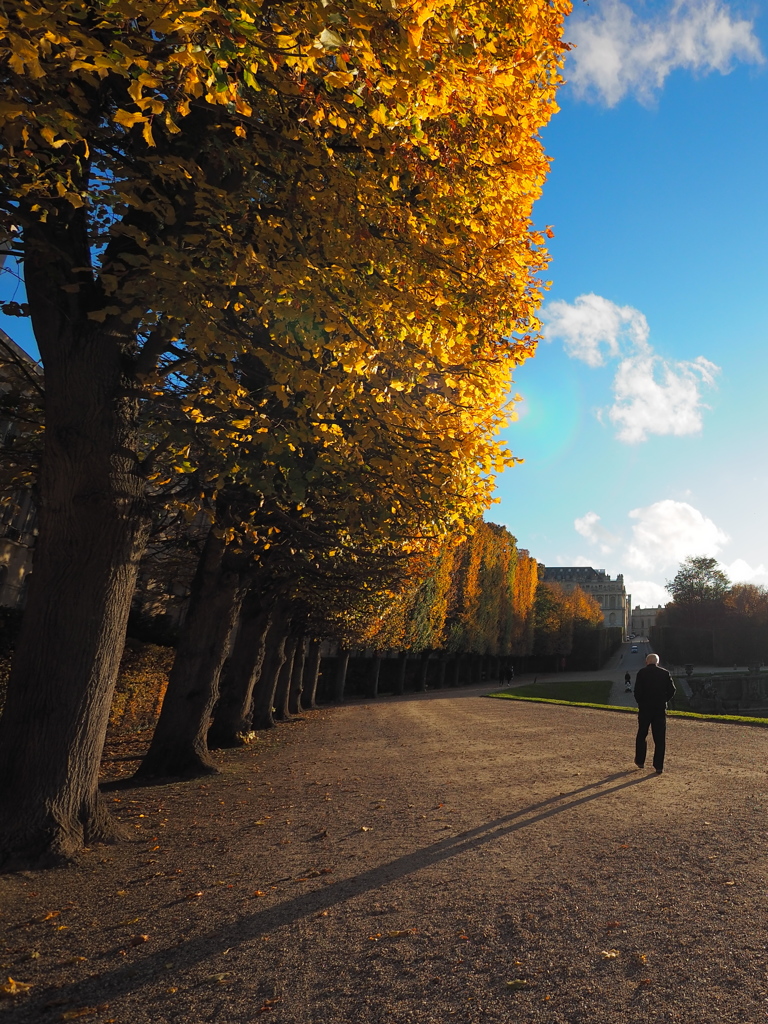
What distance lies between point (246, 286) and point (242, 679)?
14.2 metres

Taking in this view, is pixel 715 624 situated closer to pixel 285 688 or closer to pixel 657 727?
pixel 285 688

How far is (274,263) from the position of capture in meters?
6.58

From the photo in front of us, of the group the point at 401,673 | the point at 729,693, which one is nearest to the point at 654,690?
the point at 401,673

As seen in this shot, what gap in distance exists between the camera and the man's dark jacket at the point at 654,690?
12.3 metres

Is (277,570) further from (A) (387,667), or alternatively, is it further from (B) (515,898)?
(A) (387,667)

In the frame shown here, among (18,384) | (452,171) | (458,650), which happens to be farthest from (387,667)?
(452,171)

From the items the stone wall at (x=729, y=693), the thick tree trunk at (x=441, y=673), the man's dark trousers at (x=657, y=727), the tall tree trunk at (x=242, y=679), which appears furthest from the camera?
the thick tree trunk at (x=441, y=673)

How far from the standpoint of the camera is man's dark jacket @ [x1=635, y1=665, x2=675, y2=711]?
40.4 ft

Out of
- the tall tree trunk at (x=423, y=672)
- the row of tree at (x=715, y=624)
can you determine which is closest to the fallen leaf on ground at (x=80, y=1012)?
the tall tree trunk at (x=423, y=672)

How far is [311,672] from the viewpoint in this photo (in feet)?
135

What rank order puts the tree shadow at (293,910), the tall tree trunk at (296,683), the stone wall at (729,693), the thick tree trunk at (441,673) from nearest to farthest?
the tree shadow at (293,910), the tall tree trunk at (296,683), the stone wall at (729,693), the thick tree trunk at (441,673)

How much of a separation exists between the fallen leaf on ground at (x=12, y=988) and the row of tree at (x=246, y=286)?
8.80 feet

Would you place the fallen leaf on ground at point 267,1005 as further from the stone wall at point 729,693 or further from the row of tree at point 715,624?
the row of tree at point 715,624

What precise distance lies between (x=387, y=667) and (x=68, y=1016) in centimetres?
5701
